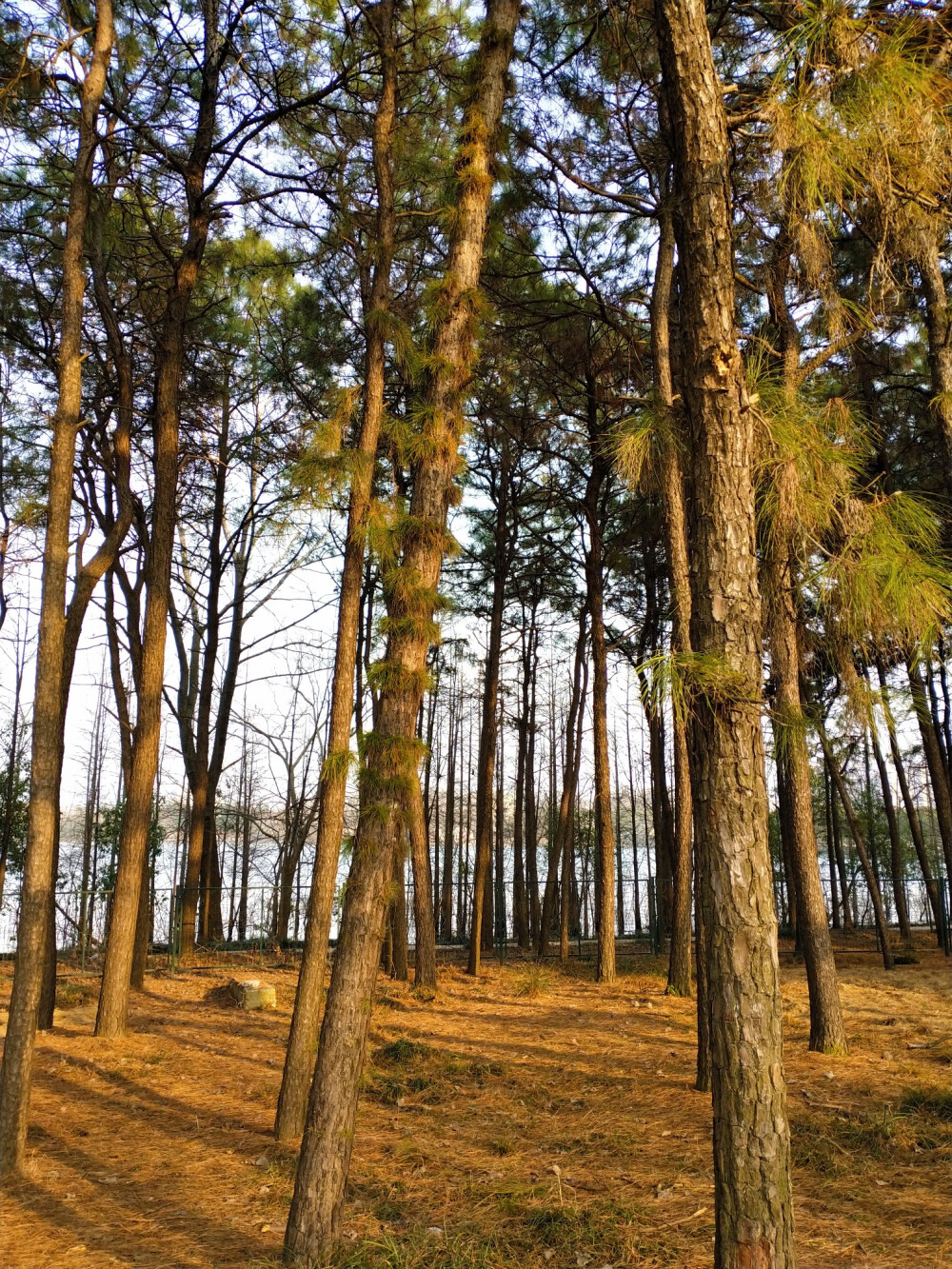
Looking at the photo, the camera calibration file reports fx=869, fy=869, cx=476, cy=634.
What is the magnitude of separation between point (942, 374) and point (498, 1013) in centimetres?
700

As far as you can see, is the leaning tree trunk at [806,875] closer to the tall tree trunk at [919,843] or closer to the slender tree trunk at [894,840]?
the tall tree trunk at [919,843]

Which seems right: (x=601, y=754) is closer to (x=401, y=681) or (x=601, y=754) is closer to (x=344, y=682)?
(x=344, y=682)

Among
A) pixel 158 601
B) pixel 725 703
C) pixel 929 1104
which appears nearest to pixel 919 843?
pixel 929 1104

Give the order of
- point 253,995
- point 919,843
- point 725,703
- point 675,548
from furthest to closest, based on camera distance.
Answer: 1. point 919,843
2. point 253,995
3. point 675,548
4. point 725,703

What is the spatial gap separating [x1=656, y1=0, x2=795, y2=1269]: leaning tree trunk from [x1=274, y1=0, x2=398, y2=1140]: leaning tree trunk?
253cm

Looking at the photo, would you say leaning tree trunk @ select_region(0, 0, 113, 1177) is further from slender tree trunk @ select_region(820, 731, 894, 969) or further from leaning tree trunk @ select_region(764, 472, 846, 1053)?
slender tree trunk @ select_region(820, 731, 894, 969)

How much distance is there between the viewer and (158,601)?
7590 mm

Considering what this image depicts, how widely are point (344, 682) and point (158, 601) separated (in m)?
2.88

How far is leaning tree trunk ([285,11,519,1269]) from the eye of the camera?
11.6ft

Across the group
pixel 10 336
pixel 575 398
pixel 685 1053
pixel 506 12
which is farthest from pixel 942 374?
pixel 10 336

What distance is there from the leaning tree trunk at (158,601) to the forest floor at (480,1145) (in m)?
0.68

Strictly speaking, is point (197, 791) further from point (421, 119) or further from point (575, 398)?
point (421, 119)

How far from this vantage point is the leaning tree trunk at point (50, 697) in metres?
4.52

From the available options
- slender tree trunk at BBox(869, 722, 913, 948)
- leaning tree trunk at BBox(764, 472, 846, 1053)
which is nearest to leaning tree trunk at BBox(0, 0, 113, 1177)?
leaning tree trunk at BBox(764, 472, 846, 1053)
